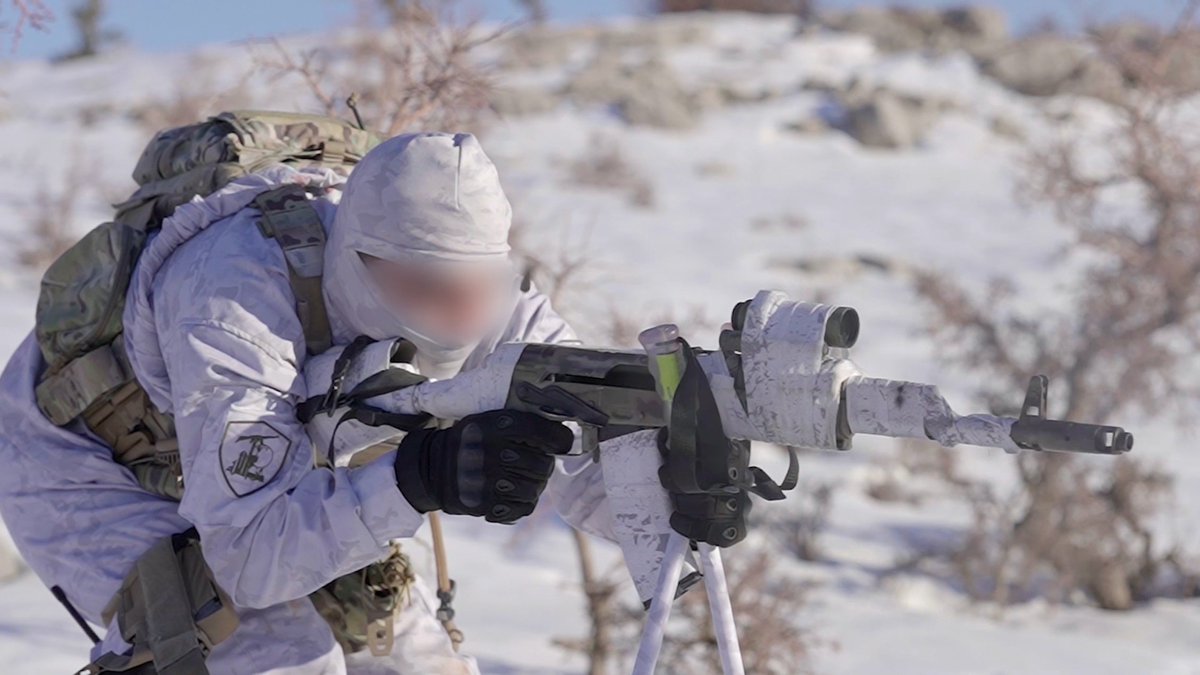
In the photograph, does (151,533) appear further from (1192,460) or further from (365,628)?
(1192,460)

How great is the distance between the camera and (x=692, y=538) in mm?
2412

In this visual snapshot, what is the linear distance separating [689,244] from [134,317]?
1499cm

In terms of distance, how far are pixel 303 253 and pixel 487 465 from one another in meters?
0.69

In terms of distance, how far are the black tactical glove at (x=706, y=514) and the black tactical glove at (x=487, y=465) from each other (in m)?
0.19

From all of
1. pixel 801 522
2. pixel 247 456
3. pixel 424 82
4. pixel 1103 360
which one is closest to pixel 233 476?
pixel 247 456

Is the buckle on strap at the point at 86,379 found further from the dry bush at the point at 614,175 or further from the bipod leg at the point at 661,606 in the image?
the dry bush at the point at 614,175

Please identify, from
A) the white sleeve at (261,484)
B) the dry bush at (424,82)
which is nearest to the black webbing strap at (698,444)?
the white sleeve at (261,484)

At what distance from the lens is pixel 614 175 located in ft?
64.6

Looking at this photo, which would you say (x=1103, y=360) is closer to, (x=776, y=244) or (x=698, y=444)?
(x=698, y=444)

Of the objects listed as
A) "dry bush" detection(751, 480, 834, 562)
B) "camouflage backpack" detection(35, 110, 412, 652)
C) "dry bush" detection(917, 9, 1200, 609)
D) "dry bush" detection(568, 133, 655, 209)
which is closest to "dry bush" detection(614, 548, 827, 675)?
"camouflage backpack" detection(35, 110, 412, 652)

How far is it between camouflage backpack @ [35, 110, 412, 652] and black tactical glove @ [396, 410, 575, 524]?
0.51 metres

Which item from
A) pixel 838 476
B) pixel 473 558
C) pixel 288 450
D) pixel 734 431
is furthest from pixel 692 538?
pixel 838 476

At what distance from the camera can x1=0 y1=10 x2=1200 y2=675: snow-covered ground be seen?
21.7 ft

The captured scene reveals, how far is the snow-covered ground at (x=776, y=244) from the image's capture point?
662 cm
